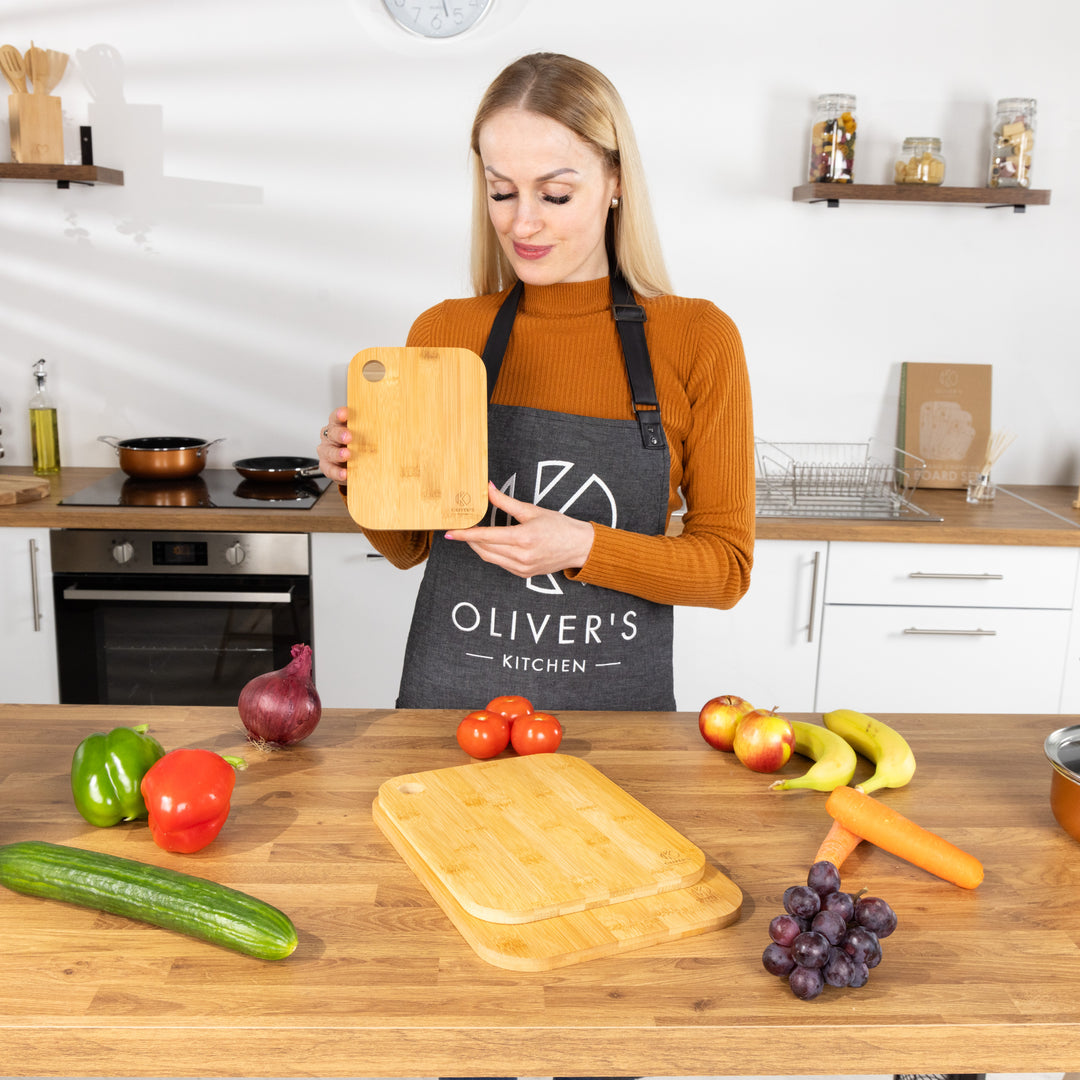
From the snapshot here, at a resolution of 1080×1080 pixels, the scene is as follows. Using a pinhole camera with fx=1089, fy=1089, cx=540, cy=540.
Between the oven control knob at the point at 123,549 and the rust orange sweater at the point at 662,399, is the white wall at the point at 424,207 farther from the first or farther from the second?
the rust orange sweater at the point at 662,399

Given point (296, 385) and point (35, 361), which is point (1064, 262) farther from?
point (35, 361)

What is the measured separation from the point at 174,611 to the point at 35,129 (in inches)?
53.4

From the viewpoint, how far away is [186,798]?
3.45 feet

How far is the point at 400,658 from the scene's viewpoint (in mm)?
2736

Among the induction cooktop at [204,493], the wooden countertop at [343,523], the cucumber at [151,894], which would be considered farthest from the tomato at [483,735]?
the induction cooktop at [204,493]

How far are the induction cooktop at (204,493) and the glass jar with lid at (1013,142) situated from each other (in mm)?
2053

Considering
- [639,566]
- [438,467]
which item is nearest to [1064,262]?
[639,566]

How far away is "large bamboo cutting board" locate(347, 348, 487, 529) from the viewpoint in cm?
142

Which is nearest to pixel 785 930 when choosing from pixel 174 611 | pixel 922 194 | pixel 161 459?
pixel 174 611

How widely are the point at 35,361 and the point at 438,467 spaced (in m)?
2.17

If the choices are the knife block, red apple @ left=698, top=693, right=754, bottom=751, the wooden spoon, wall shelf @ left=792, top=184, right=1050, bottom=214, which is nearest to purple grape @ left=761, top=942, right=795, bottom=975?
red apple @ left=698, top=693, right=754, bottom=751

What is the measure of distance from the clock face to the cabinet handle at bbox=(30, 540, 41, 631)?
1.68 metres

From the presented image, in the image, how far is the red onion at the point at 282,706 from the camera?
4.30 feet

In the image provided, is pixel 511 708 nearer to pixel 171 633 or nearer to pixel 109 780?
pixel 109 780
